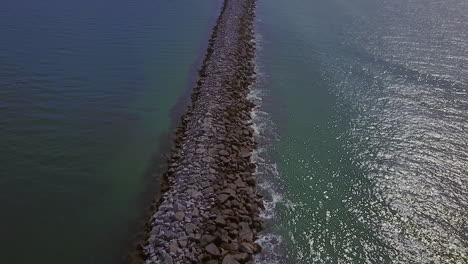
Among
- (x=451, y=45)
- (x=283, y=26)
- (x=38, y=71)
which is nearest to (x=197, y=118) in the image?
(x=38, y=71)

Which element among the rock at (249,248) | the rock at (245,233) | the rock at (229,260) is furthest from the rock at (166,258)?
the rock at (245,233)

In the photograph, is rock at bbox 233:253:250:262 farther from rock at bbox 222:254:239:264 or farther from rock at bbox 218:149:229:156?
rock at bbox 218:149:229:156

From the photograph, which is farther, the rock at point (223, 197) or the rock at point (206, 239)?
the rock at point (223, 197)

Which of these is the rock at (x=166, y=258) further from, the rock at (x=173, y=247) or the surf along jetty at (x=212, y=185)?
the rock at (x=173, y=247)

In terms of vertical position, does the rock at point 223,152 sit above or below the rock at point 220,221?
above

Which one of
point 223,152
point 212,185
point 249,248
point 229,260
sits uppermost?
point 223,152

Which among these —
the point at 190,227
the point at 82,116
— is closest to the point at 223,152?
the point at 190,227

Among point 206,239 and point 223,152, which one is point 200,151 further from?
point 206,239
